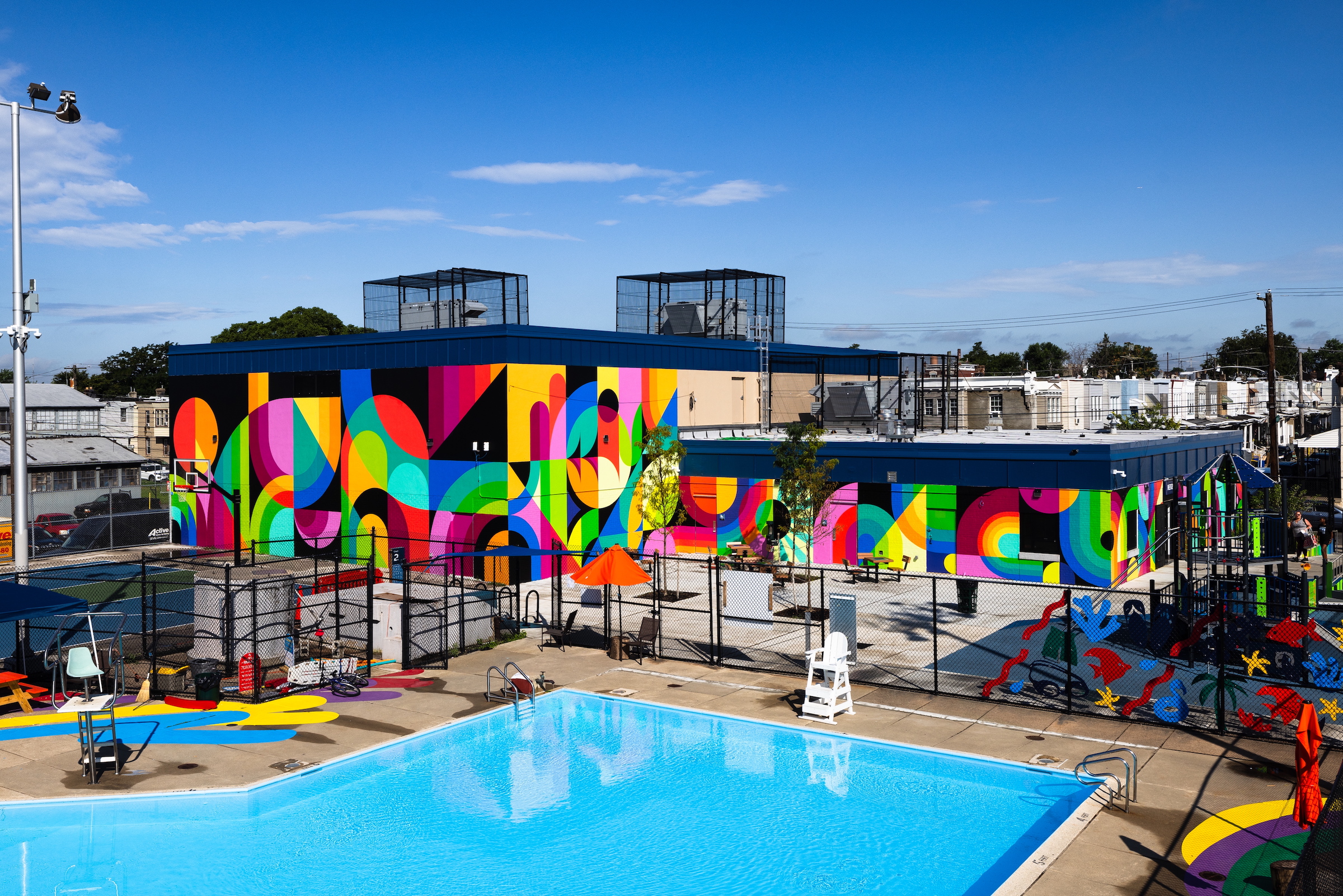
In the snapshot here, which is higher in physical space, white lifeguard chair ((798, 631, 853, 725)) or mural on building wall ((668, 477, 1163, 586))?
mural on building wall ((668, 477, 1163, 586))

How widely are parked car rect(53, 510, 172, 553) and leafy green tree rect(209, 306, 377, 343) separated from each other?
53.3m

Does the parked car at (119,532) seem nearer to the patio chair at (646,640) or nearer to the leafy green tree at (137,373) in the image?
the patio chair at (646,640)

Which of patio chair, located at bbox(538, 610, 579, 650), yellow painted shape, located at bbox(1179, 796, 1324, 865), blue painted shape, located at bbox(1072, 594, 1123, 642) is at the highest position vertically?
blue painted shape, located at bbox(1072, 594, 1123, 642)

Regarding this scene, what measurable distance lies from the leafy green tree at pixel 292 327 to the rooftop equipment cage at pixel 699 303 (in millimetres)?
57052

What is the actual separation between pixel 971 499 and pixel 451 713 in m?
21.4

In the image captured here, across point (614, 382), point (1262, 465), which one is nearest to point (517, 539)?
point (614, 382)

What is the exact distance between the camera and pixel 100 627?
2798 centimetres

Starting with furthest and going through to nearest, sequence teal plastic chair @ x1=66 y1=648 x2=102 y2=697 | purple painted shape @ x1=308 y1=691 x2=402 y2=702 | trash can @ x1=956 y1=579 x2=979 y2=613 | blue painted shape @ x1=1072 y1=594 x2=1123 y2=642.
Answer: trash can @ x1=956 y1=579 x2=979 y2=613
blue painted shape @ x1=1072 y1=594 x2=1123 y2=642
purple painted shape @ x1=308 y1=691 x2=402 y2=702
teal plastic chair @ x1=66 y1=648 x2=102 y2=697

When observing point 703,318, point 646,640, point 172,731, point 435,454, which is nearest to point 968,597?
point 646,640

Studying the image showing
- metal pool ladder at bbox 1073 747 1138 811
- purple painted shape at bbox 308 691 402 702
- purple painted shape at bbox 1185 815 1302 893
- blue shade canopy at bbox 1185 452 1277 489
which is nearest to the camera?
purple painted shape at bbox 1185 815 1302 893

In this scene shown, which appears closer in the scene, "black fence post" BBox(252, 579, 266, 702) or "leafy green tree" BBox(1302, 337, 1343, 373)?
"black fence post" BBox(252, 579, 266, 702)

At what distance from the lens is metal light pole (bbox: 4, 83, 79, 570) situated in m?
24.5

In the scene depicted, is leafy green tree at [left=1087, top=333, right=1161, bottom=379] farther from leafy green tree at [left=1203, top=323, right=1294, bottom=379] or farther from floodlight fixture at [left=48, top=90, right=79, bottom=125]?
floodlight fixture at [left=48, top=90, right=79, bottom=125]

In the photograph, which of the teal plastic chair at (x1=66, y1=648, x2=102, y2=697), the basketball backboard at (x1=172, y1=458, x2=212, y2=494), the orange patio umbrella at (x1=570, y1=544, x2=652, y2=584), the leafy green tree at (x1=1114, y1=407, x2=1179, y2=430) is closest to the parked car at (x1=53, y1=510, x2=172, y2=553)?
the basketball backboard at (x1=172, y1=458, x2=212, y2=494)
